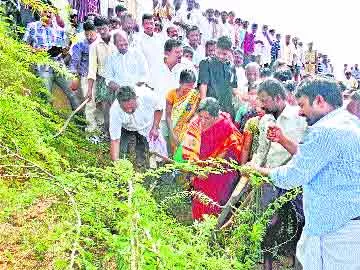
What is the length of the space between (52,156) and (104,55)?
3.76 m

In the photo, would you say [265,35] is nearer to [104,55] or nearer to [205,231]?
[104,55]

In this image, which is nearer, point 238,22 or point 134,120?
point 134,120

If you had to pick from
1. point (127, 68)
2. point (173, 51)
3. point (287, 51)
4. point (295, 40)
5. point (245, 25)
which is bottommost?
point (287, 51)

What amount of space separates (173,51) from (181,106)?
2.60ft

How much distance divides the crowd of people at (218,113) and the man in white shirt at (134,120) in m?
0.01

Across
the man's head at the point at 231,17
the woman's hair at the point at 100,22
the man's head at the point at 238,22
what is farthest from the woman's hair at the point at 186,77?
the man's head at the point at 238,22

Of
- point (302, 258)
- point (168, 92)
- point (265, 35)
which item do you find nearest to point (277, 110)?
point (302, 258)

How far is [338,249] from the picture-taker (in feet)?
11.9

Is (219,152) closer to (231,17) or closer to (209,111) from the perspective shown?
(209,111)

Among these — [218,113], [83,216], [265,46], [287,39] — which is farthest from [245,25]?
[83,216]

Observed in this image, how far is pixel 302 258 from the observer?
3902 mm

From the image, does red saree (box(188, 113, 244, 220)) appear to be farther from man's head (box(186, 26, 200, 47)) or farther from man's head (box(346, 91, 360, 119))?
man's head (box(186, 26, 200, 47))

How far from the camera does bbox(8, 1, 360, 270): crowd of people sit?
362 centimetres

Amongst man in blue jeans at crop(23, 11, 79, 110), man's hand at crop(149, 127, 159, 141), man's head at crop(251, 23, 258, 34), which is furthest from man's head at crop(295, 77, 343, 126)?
man's head at crop(251, 23, 258, 34)
